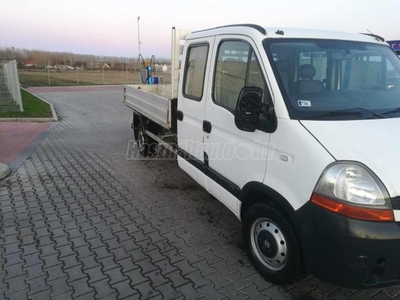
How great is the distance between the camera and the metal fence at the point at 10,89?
496 inches

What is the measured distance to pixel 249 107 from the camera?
2566 mm

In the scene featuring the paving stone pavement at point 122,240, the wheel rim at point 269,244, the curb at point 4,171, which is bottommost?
the paving stone pavement at point 122,240

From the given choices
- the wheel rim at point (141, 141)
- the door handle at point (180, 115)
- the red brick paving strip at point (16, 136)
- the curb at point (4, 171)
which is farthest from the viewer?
the red brick paving strip at point (16, 136)

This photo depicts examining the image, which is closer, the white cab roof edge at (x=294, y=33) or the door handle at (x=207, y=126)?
the white cab roof edge at (x=294, y=33)

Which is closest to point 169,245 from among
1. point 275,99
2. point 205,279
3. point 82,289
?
point 205,279

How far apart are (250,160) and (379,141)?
105cm

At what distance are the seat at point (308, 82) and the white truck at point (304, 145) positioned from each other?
0.04ft

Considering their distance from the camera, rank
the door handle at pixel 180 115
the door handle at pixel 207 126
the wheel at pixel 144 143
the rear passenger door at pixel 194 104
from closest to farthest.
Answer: the door handle at pixel 207 126
the rear passenger door at pixel 194 104
the door handle at pixel 180 115
the wheel at pixel 144 143

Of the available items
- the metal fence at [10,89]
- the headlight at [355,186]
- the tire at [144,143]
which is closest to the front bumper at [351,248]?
the headlight at [355,186]

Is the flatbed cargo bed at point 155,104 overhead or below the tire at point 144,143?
overhead

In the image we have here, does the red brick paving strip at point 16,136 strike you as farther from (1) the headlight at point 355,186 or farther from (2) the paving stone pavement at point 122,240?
(1) the headlight at point 355,186

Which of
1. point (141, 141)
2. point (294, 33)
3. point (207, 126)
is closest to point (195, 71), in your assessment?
point (207, 126)

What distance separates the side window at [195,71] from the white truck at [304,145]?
3 centimetres

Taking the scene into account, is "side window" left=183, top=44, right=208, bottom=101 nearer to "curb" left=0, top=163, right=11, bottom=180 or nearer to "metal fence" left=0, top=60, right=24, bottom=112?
"curb" left=0, top=163, right=11, bottom=180
